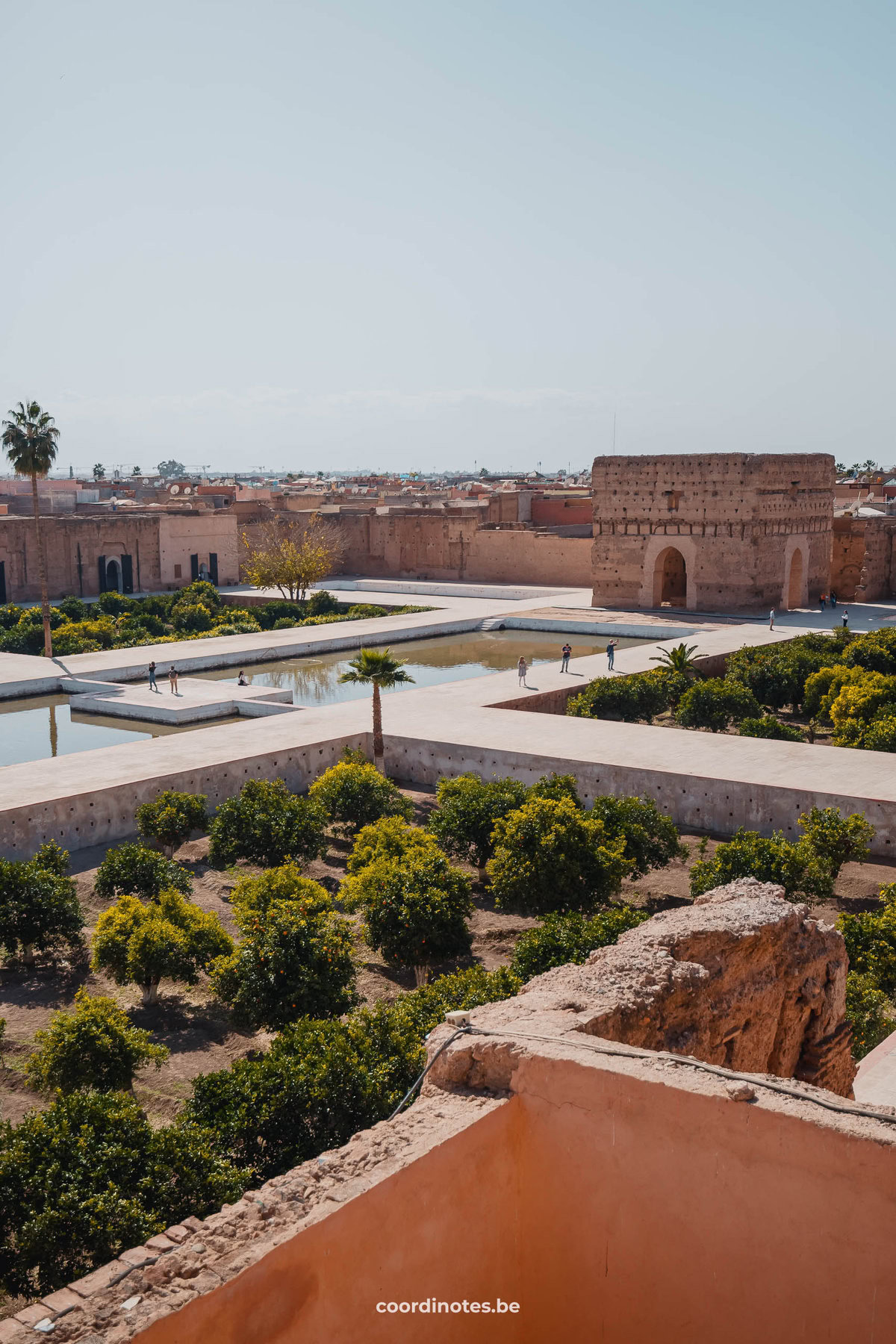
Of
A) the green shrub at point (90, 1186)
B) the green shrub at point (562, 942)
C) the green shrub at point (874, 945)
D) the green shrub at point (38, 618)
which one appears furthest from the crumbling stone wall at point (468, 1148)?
the green shrub at point (38, 618)

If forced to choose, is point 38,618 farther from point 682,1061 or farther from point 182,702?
point 682,1061

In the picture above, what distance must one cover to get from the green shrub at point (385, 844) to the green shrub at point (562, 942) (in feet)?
6.70

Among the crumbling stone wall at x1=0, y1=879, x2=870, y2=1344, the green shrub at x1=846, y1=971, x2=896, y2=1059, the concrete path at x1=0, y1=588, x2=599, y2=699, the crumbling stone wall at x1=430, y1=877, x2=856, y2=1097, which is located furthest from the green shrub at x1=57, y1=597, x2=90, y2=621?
the crumbling stone wall at x1=0, y1=879, x2=870, y2=1344

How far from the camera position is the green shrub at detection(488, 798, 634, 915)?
33.9 ft

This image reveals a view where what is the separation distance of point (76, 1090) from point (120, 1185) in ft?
4.69

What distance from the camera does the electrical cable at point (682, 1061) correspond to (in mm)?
4305

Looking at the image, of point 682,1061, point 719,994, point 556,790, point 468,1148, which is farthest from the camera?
point 556,790

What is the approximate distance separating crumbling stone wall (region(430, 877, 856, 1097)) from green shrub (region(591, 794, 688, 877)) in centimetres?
369

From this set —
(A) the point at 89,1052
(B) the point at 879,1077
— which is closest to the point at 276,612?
(A) the point at 89,1052

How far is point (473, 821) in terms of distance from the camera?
1155 cm

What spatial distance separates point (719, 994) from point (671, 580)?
2513cm

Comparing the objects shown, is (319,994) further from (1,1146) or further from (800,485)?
(800,485)

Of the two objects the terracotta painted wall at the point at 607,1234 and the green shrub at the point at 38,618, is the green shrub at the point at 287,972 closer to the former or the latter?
the terracotta painted wall at the point at 607,1234

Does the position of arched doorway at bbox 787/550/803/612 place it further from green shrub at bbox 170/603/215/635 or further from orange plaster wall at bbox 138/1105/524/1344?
orange plaster wall at bbox 138/1105/524/1344
